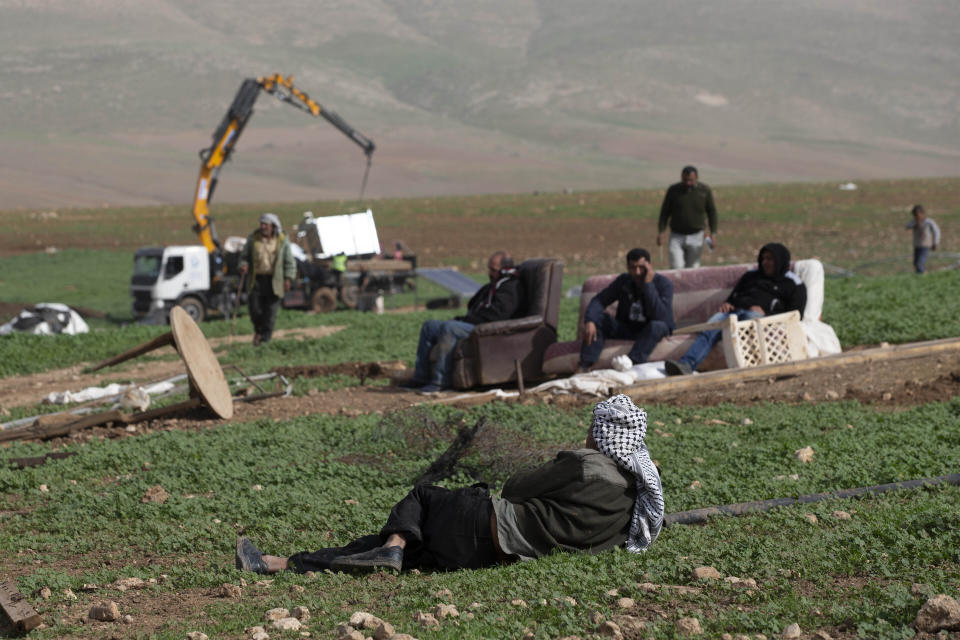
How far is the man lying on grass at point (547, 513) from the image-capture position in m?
5.10

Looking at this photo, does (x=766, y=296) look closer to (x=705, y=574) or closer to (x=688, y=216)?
(x=688, y=216)

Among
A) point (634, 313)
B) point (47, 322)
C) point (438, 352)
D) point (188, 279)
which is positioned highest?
point (634, 313)

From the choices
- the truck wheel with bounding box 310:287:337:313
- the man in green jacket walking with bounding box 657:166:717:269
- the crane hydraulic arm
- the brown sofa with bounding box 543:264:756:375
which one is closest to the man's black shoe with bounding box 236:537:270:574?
the brown sofa with bounding box 543:264:756:375

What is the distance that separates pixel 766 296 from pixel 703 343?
0.84m

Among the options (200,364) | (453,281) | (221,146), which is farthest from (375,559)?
(221,146)

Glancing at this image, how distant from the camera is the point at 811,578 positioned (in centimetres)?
475

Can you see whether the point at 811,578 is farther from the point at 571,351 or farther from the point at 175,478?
the point at 571,351

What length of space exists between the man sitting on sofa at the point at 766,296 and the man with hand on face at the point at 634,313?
0.36m

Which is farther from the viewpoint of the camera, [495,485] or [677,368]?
[677,368]

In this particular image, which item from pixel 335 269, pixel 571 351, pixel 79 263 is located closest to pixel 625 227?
pixel 79 263

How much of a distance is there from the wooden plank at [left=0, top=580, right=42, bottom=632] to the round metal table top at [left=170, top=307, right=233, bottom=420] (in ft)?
13.7

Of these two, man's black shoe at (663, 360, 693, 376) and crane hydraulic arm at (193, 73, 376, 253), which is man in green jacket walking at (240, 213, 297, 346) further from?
crane hydraulic arm at (193, 73, 376, 253)

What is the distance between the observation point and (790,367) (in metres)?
10.4

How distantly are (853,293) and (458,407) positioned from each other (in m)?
8.06
